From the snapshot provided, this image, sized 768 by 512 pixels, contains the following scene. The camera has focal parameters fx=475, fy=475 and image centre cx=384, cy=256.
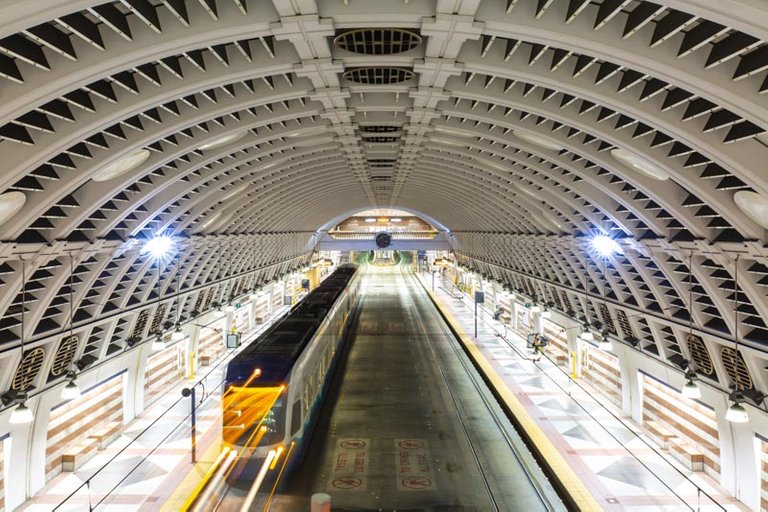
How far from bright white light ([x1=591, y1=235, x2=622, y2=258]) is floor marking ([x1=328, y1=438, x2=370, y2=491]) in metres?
10.5

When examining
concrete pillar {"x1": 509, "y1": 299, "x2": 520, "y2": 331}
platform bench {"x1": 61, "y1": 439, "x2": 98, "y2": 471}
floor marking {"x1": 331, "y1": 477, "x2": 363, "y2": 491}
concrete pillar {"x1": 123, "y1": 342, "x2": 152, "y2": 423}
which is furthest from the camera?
concrete pillar {"x1": 509, "y1": 299, "x2": 520, "y2": 331}

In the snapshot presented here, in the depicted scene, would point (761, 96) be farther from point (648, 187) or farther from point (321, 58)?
point (321, 58)

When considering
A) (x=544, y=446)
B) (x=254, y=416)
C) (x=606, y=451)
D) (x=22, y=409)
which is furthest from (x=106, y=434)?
(x=606, y=451)

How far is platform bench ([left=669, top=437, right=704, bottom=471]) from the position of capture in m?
15.2

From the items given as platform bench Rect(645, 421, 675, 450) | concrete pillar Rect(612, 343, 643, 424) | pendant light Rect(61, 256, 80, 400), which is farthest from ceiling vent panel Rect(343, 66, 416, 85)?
platform bench Rect(645, 421, 675, 450)

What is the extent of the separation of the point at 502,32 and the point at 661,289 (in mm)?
11416

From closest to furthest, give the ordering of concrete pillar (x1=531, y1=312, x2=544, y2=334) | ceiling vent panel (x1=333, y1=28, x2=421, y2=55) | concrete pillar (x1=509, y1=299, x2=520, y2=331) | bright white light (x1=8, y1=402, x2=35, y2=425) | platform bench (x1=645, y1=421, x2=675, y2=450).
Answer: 1. ceiling vent panel (x1=333, y1=28, x2=421, y2=55)
2. bright white light (x1=8, y1=402, x2=35, y2=425)
3. platform bench (x1=645, y1=421, x2=675, y2=450)
4. concrete pillar (x1=531, y1=312, x2=544, y2=334)
5. concrete pillar (x1=509, y1=299, x2=520, y2=331)

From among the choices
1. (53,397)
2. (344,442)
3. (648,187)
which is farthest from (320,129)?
(53,397)

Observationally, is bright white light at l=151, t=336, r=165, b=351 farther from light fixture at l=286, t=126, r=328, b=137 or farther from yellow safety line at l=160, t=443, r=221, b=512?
light fixture at l=286, t=126, r=328, b=137

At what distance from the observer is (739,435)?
12.9 metres

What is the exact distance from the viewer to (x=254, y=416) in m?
12.1

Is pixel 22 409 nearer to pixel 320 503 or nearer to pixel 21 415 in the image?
pixel 21 415

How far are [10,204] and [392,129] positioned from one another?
1058 centimetres

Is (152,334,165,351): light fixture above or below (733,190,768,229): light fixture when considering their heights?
below
